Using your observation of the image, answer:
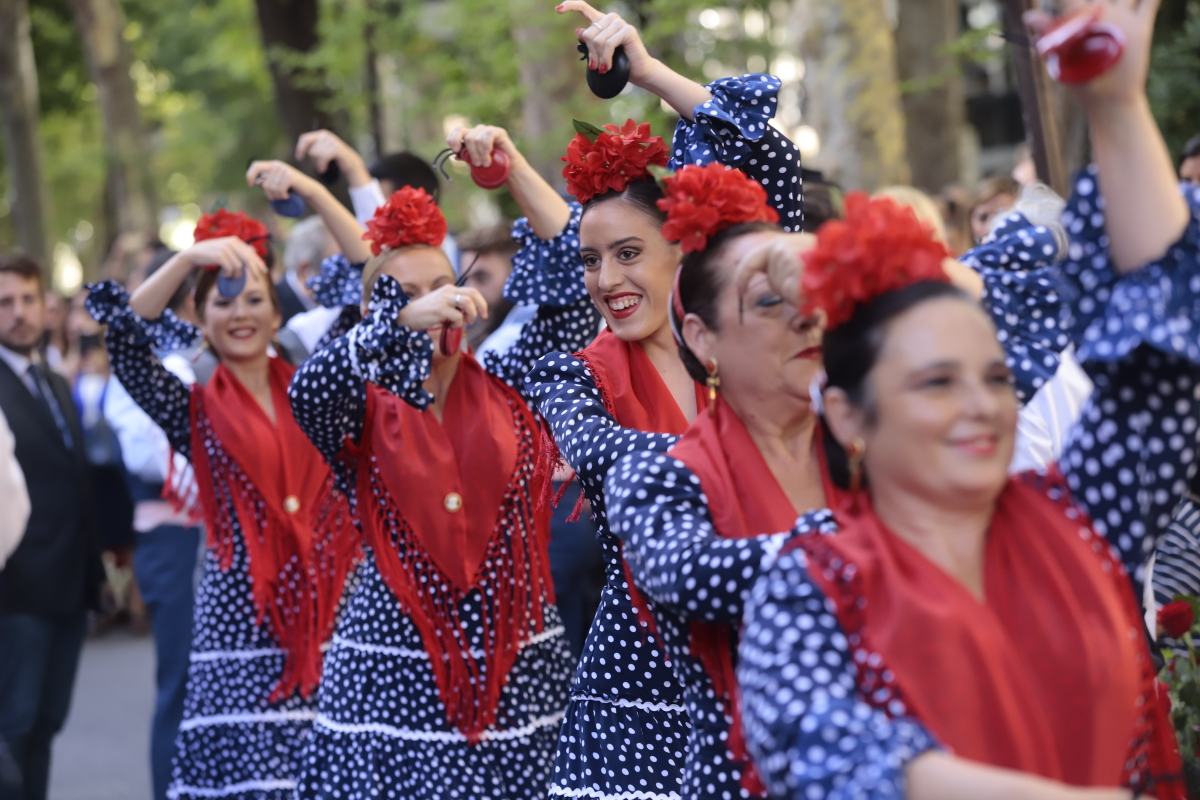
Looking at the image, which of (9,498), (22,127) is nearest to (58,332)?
(9,498)

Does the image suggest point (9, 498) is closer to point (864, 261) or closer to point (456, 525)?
point (456, 525)

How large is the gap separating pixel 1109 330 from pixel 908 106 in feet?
45.7

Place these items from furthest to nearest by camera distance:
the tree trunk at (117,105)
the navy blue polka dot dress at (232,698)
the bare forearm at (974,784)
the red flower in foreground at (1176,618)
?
the tree trunk at (117,105), the navy blue polka dot dress at (232,698), the red flower in foreground at (1176,618), the bare forearm at (974,784)

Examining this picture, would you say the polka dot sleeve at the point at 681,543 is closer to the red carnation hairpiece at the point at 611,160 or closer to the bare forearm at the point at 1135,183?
the bare forearm at the point at 1135,183

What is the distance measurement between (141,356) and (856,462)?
375 centimetres

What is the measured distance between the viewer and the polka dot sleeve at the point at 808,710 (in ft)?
7.87

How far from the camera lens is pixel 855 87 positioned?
11398 millimetres

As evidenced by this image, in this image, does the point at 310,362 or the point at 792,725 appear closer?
the point at 792,725

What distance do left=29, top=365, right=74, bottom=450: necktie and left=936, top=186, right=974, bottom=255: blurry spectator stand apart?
3813 mm

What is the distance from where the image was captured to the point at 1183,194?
106 inches

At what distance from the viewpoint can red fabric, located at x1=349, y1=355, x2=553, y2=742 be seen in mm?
5023

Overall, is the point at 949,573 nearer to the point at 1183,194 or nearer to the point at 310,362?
the point at 1183,194

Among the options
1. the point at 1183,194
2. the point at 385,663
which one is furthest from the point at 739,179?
the point at 385,663

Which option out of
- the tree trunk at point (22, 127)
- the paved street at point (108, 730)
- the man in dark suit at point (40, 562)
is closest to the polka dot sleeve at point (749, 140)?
the man in dark suit at point (40, 562)
